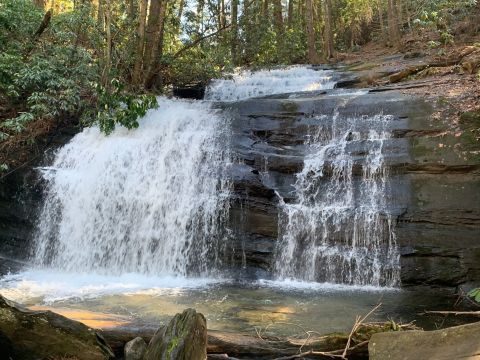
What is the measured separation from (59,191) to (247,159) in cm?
454

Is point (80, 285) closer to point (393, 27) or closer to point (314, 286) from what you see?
point (314, 286)

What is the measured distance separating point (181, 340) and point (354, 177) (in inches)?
259

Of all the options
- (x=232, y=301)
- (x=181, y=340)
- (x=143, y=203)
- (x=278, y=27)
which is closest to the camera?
(x=181, y=340)

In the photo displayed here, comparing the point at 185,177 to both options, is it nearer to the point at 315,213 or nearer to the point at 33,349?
the point at 315,213

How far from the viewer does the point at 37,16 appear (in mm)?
15445

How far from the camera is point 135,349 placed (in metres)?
3.79

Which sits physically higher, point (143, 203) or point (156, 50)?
point (156, 50)

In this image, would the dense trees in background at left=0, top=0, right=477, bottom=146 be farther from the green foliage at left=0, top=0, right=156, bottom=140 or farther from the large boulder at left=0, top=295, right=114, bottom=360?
the large boulder at left=0, top=295, right=114, bottom=360

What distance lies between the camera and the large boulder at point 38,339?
361 cm

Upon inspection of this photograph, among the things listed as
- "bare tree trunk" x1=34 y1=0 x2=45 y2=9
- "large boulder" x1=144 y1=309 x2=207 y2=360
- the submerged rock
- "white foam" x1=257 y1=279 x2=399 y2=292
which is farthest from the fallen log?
"bare tree trunk" x1=34 y1=0 x2=45 y2=9

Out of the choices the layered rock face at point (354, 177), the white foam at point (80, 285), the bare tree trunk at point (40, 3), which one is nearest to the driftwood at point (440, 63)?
the layered rock face at point (354, 177)

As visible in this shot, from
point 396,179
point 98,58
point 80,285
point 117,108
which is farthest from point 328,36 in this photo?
point 80,285

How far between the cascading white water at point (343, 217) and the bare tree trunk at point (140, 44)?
7335 mm

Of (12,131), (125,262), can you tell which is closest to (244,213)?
(125,262)
